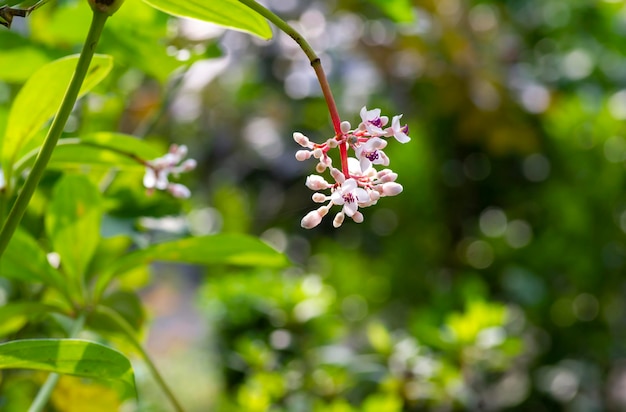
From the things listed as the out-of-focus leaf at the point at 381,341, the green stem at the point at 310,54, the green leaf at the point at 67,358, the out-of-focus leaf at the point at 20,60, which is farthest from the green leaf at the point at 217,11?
the out-of-focus leaf at the point at 381,341

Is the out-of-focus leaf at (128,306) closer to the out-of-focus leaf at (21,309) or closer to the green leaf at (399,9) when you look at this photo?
the out-of-focus leaf at (21,309)

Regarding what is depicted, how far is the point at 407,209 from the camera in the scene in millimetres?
1349

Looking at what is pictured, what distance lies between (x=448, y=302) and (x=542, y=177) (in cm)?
48

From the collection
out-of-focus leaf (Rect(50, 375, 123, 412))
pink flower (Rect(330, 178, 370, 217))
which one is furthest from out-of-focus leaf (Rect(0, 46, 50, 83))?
pink flower (Rect(330, 178, 370, 217))

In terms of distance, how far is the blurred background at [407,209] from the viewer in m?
0.75

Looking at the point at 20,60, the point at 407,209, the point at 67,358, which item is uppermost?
the point at 407,209

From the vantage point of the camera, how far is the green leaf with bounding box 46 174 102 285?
18.6 inches

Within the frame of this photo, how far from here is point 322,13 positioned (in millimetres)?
1625

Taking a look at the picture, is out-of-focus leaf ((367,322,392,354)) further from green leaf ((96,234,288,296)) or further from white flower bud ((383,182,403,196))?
white flower bud ((383,182,403,196))

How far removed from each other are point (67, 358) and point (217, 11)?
16cm

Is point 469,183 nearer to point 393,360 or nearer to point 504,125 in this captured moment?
point 504,125

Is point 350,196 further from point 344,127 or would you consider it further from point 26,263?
point 26,263

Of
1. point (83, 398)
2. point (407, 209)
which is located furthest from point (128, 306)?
point (407, 209)

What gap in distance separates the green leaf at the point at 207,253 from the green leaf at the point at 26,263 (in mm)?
36
